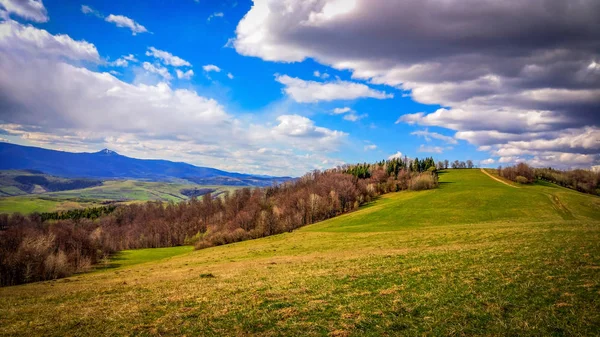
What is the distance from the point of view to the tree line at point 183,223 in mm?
58375

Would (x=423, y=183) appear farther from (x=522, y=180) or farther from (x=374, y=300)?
(x=374, y=300)

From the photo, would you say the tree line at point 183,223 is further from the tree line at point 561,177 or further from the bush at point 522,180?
the tree line at point 561,177

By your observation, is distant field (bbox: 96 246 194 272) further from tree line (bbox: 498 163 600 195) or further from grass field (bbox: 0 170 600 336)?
tree line (bbox: 498 163 600 195)

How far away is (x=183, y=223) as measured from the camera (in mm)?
145250

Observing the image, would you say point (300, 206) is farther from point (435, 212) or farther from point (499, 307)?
point (499, 307)

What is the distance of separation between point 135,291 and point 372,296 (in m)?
18.8

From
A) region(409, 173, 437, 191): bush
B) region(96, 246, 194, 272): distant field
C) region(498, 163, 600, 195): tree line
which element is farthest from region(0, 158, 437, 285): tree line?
region(498, 163, 600, 195): tree line

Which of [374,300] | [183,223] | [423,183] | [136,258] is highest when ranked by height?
[423,183]

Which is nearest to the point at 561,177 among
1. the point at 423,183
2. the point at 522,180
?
the point at 522,180

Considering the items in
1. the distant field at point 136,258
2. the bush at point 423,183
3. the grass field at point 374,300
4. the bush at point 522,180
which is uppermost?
the bush at point 522,180

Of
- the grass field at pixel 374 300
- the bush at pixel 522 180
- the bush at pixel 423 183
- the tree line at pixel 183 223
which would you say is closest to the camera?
the grass field at pixel 374 300

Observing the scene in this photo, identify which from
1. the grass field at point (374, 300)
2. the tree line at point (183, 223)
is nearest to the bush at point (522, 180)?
the tree line at point (183, 223)

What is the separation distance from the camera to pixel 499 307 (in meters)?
13.7

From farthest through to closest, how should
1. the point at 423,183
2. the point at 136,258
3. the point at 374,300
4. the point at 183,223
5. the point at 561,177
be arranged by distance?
the point at 561,177
the point at 183,223
the point at 423,183
the point at 136,258
the point at 374,300
